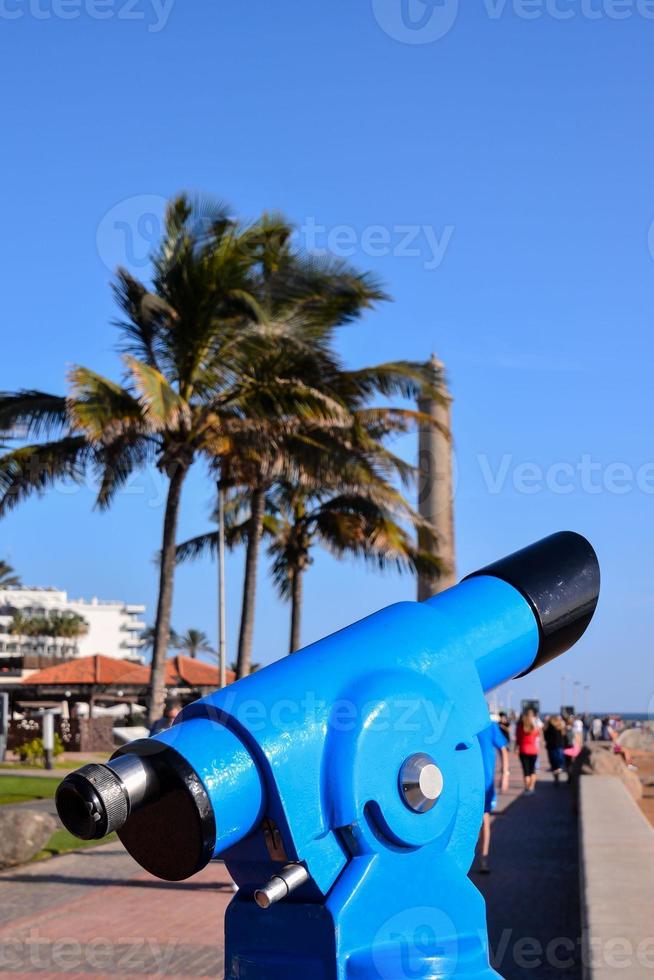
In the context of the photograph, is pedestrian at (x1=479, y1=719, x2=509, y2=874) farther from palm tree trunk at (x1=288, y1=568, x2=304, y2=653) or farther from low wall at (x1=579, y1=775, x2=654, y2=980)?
palm tree trunk at (x1=288, y1=568, x2=304, y2=653)

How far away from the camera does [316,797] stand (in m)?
2.06

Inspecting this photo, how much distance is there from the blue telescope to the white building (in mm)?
118558

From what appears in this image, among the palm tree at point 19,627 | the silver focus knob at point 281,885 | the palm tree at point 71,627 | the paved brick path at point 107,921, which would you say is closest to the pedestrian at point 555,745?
the paved brick path at point 107,921

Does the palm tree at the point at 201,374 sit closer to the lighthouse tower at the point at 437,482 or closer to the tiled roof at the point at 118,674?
→ the lighthouse tower at the point at 437,482

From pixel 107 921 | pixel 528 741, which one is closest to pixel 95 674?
pixel 528 741

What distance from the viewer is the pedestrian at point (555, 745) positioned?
2452 cm

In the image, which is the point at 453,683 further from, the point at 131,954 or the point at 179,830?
the point at 131,954

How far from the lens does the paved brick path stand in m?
7.04

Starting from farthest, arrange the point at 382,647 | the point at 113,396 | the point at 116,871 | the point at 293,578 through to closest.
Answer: the point at 293,578 < the point at 113,396 < the point at 116,871 < the point at 382,647

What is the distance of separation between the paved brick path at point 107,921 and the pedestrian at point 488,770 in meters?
2.09

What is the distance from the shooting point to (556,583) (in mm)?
2580

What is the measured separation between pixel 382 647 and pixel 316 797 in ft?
1.10

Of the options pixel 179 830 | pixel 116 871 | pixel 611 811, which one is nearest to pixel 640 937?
pixel 179 830

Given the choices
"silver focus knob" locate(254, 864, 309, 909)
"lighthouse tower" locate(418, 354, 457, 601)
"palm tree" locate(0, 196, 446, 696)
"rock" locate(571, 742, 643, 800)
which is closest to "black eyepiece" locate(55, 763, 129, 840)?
"silver focus knob" locate(254, 864, 309, 909)
